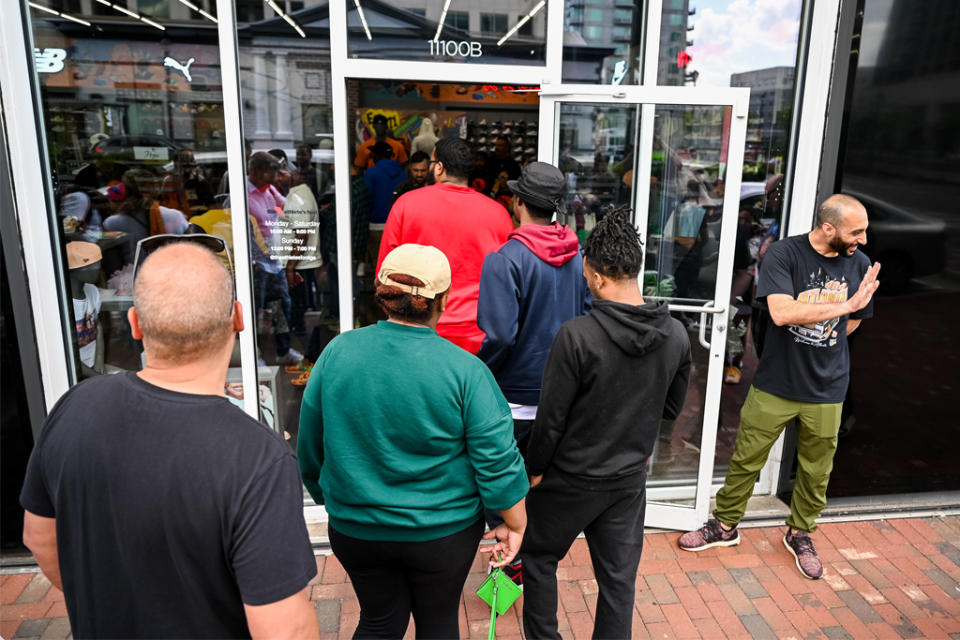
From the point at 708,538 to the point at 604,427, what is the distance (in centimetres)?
181

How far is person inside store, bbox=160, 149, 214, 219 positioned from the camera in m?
3.75

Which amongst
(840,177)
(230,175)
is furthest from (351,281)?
(840,177)

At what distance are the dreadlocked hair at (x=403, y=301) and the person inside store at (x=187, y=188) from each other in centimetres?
222

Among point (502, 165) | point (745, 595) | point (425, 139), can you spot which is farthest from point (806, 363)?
point (425, 139)

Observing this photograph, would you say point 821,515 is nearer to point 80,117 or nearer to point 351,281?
point 351,281

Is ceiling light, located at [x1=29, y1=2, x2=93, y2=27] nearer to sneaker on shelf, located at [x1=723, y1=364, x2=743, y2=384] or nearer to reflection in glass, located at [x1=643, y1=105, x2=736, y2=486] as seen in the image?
reflection in glass, located at [x1=643, y1=105, x2=736, y2=486]

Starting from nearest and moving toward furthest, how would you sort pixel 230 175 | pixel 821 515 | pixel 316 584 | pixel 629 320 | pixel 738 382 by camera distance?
pixel 629 320
pixel 316 584
pixel 230 175
pixel 821 515
pixel 738 382

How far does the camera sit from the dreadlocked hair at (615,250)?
2.39 meters

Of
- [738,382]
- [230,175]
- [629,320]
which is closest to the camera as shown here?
[629,320]

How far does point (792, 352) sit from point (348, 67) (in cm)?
281

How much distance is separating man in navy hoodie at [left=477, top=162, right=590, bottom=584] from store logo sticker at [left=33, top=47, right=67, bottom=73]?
253 cm

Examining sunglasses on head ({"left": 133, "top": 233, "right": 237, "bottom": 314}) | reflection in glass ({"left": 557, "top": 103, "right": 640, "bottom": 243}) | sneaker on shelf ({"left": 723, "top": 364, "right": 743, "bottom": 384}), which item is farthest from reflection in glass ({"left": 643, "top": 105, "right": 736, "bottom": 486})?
sunglasses on head ({"left": 133, "top": 233, "right": 237, "bottom": 314})

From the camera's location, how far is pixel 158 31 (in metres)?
3.61

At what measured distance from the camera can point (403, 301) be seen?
201 centimetres
